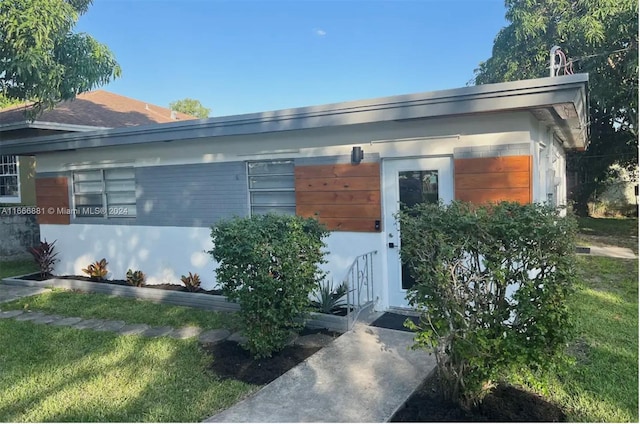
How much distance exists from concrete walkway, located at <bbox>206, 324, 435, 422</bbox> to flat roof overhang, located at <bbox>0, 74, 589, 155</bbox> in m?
2.64

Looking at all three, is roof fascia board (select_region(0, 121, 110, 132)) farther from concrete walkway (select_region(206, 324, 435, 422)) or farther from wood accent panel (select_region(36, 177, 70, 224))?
concrete walkway (select_region(206, 324, 435, 422))

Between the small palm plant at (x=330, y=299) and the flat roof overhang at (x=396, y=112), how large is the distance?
2169 mm

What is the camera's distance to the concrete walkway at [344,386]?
10.6 ft

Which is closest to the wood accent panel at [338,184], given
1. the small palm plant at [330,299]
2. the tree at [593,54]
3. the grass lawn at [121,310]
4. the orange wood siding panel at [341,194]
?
the orange wood siding panel at [341,194]

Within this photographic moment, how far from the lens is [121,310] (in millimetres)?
6387

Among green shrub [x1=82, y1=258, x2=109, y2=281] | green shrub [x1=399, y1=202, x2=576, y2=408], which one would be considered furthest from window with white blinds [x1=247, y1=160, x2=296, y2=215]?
green shrub [x1=399, y1=202, x2=576, y2=408]

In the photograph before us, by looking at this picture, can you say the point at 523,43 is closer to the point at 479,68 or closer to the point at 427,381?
the point at 479,68

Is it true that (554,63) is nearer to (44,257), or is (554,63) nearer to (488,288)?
(488,288)

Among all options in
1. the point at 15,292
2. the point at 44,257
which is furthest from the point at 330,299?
the point at 44,257

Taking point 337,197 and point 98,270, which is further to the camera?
point 98,270

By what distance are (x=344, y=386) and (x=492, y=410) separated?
1181 mm

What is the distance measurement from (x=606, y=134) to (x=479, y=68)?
4922 mm

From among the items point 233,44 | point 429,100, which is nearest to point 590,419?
point 429,100

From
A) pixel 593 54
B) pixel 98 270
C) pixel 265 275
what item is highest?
pixel 593 54
